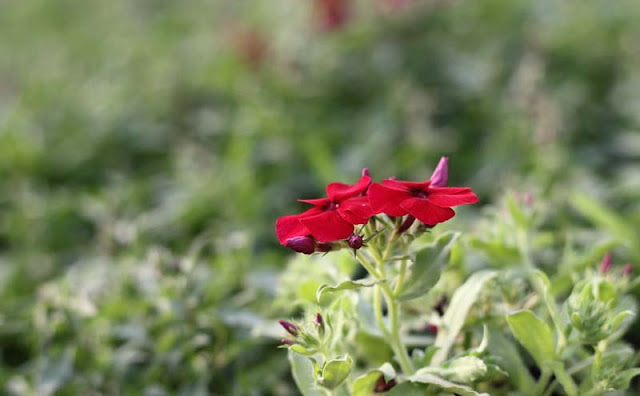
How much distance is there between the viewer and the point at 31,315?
1695mm

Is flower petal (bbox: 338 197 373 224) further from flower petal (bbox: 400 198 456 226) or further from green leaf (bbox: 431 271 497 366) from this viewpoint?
green leaf (bbox: 431 271 497 366)

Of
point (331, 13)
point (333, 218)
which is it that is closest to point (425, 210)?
point (333, 218)

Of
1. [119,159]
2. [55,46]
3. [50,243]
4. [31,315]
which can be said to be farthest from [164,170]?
[55,46]

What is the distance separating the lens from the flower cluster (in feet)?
3.06

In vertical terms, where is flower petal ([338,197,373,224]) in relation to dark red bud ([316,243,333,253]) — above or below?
above

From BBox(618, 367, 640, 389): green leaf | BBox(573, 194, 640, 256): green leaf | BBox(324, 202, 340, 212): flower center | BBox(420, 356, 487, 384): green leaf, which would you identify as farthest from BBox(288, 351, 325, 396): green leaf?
BBox(573, 194, 640, 256): green leaf

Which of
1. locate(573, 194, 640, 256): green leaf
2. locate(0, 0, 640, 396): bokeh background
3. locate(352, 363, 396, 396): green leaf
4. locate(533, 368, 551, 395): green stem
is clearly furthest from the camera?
locate(573, 194, 640, 256): green leaf

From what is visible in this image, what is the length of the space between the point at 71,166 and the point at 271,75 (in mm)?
850

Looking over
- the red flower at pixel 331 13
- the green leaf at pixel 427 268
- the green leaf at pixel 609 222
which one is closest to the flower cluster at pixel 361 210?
the green leaf at pixel 427 268

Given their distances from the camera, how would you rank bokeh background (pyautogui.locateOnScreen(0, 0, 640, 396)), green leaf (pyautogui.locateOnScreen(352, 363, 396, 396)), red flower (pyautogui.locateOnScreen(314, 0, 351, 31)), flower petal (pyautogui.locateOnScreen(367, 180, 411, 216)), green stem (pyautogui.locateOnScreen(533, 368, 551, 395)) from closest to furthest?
1. flower petal (pyautogui.locateOnScreen(367, 180, 411, 216))
2. green leaf (pyautogui.locateOnScreen(352, 363, 396, 396))
3. green stem (pyautogui.locateOnScreen(533, 368, 551, 395))
4. bokeh background (pyautogui.locateOnScreen(0, 0, 640, 396))
5. red flower (pyautogui.locateOnScreen(314, 0, 351, 31))

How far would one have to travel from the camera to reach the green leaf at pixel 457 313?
1.17 meters

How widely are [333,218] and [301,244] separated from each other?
0.07 metres

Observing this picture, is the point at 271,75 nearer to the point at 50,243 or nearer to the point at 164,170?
the point at 164,170

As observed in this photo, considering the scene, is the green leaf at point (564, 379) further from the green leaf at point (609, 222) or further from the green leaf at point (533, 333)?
the green leaf at point (609, 222)
